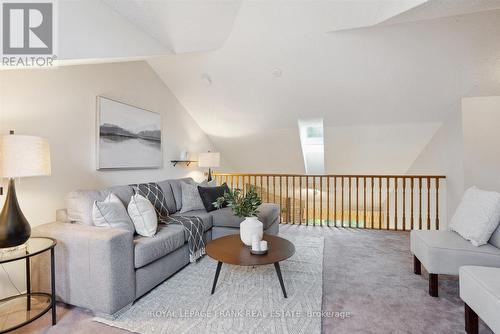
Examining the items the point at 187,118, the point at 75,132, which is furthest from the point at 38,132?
the point at 187,118

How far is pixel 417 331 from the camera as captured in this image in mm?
1621

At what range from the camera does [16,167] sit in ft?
5.10

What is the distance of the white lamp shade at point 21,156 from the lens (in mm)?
1530

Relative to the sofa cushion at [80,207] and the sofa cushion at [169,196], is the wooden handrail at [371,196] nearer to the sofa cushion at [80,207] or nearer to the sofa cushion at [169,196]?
the sofa cushion at [169,196]

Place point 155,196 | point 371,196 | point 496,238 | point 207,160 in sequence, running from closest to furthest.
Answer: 1. point 496,238
2. point 155,196
3. point 207,160
4. point 371,196

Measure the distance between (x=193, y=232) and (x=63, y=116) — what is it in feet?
5.61

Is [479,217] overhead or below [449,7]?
below

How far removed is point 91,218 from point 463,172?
15.2ft

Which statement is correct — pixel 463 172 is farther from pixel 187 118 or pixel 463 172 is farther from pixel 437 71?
pixel 187 118

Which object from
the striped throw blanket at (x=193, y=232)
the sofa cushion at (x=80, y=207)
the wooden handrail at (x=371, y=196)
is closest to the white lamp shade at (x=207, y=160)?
the wooden handrail at (x=371, y=196)

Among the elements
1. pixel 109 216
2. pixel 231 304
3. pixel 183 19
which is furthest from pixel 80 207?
pixel 183 19

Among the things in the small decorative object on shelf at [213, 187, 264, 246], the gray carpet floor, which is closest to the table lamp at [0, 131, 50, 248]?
the gray carpet floor

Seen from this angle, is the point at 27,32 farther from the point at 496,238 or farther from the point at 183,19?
the point at 496,238

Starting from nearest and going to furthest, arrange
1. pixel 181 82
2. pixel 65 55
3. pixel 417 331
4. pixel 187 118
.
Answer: pixel 417 331 → pixel 65 55 → pixel 181 82 → pixel 187 118
